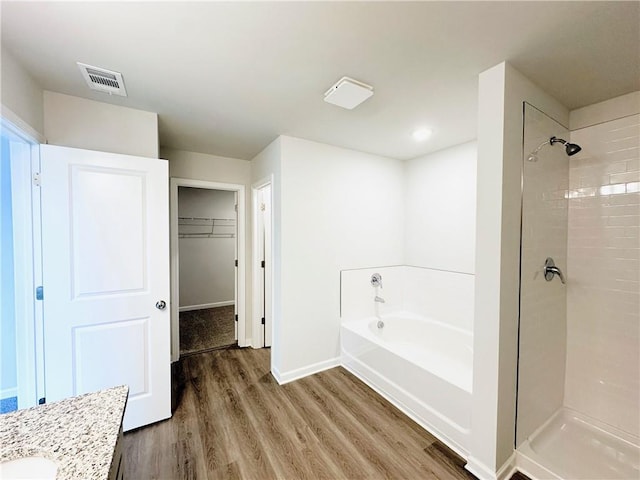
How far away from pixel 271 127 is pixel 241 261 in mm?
1714

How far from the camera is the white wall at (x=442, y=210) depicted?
272 centimetres

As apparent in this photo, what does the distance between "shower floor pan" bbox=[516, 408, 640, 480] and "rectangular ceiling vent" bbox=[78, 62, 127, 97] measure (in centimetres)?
342

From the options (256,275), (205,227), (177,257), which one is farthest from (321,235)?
(205,227)

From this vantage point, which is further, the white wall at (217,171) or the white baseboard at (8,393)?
the white wall at (217,171)

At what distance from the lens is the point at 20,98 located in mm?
1479

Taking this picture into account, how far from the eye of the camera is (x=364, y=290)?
3.04 meters

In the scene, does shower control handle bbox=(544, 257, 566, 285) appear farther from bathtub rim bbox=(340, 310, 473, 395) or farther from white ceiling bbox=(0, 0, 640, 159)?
white ceiling bbox=(0, 0, 640, 159)

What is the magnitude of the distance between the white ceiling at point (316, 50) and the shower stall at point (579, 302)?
1.29ft

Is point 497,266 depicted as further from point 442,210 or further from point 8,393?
point 8,393

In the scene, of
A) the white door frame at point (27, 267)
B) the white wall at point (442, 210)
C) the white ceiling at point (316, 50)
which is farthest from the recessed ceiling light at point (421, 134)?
the white door frame at point (27, 267)

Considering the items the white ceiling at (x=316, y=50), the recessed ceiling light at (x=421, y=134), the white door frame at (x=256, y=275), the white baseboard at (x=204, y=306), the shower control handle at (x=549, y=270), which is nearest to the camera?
the white ceiling at (x=316, y=50)

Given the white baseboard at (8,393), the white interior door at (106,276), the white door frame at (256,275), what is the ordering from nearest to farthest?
the white interior door at (106,276) → the white baseboard at (8,393) → the white door frame at (256,275)

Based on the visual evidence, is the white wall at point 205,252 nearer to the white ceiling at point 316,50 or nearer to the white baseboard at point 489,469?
the white ceiling at point 316,50

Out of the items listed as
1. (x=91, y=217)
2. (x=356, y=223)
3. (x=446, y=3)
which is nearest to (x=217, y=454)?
(x=91, y=217)
